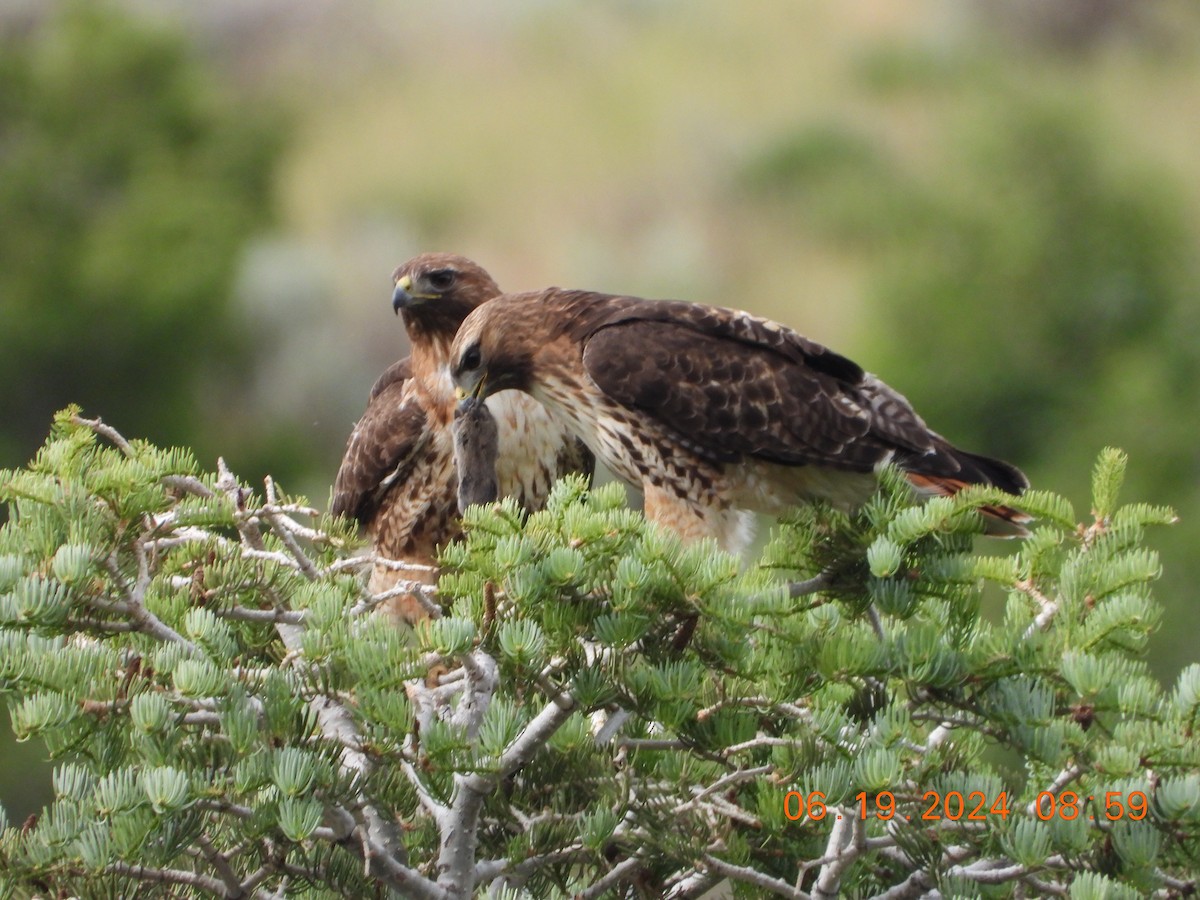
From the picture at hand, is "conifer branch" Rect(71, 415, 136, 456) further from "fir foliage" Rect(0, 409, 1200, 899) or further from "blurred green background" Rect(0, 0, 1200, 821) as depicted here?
"blurred green background" Rect(0, 0, 1200, 821)

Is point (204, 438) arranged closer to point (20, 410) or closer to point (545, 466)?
point (20, 410)

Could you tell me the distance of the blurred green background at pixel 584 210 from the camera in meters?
24.0

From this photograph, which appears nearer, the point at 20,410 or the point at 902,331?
the point at 20,410

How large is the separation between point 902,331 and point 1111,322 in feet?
10.5

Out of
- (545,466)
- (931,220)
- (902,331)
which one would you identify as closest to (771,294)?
(931,220)

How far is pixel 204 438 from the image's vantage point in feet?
79.4

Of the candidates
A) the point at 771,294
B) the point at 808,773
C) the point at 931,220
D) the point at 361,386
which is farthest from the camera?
the point at 771,294

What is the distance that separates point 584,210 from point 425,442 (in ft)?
108

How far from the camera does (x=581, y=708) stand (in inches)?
133

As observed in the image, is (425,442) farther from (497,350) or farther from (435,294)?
(497,350)

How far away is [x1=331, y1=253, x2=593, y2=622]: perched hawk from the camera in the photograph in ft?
18.9
